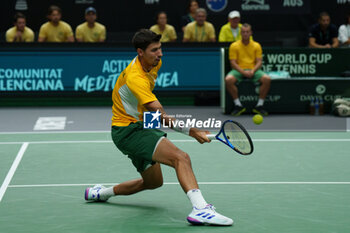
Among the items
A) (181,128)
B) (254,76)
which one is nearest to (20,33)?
(254,76)

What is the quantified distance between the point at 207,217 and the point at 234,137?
32.0 inches

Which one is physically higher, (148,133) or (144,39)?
(144,39)

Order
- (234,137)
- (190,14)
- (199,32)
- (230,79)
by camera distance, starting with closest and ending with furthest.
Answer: (234,137), (230,79), (199,32), (190,14)

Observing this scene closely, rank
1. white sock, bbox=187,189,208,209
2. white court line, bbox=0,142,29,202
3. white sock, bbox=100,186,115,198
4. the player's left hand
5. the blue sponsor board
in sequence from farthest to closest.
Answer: the blue sponsor board, white court line, bbox=0,142,29,202, white sock, bbox=100,186,115,198, white sock, bbox=187,189,208,209, the player's left hand

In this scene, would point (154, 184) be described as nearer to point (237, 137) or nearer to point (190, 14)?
point (237, 137)

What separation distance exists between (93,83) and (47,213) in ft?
30.3

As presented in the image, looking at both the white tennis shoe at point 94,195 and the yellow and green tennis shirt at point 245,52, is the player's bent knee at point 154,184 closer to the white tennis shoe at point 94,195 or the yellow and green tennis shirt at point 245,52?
the white tennis shoe at point 94,195

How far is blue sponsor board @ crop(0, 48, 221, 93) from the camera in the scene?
1555 centimetres

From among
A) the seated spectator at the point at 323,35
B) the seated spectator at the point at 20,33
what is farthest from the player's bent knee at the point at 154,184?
the seated spectator at the point at 323,35

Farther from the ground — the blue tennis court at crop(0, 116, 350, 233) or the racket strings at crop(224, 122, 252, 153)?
the racket strings at crop(224, 122, 252, 153)

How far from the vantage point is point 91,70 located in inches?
618

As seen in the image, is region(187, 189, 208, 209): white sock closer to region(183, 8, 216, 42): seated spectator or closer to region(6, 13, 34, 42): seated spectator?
region(183, 8, 216, 42): seated spectator

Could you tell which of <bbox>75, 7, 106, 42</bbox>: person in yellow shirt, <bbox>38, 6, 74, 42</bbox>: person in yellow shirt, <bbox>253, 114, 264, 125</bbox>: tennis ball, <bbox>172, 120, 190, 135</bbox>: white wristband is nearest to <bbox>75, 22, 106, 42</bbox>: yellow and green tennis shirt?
<bbox>75, 7, 106, 42</bbox>: person in yellow shirt

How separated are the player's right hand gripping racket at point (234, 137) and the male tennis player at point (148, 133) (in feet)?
0.98
